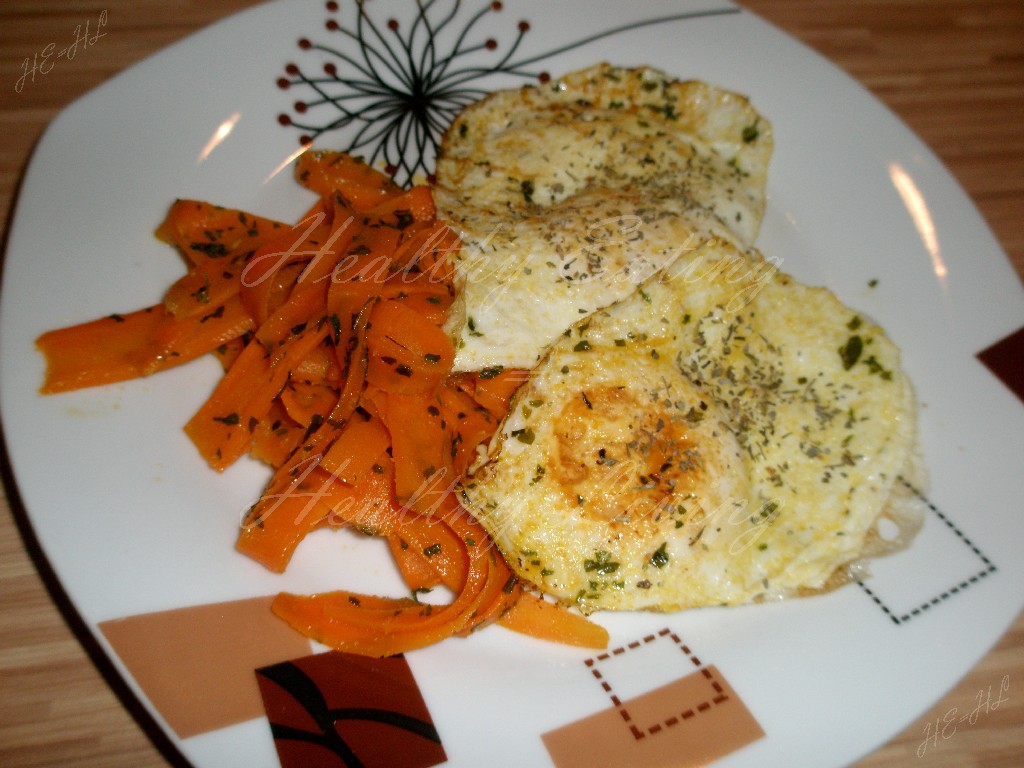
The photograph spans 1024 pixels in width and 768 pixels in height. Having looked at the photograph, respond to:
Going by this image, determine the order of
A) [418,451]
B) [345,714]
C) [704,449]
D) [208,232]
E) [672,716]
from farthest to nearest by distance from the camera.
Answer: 1. [208,232]
2. [704,449]
3. [418,451]
4. [672,716]
5. [345,714]

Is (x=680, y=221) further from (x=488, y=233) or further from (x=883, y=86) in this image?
(x=883, y=86)

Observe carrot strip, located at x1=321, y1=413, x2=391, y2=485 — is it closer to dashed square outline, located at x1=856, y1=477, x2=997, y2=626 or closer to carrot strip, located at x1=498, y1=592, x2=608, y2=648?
carrot strip, located at x1=498, y1=592, x2=608, y2=648

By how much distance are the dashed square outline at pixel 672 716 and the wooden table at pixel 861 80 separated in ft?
2.44

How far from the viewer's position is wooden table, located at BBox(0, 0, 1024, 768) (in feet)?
7.73

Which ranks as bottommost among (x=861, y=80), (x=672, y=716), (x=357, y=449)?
(x=672, y=716)

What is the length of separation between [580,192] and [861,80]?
2.51 meters

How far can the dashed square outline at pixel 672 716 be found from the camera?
2.31 m

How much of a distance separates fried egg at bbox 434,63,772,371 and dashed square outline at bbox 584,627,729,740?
1.12 metres

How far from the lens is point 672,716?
2.33 meters

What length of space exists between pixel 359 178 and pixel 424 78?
2.48ft

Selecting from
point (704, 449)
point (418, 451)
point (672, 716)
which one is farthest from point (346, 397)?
point (672, 716)

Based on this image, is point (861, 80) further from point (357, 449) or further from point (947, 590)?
point (357, 449)

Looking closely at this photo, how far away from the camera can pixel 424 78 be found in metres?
3.57

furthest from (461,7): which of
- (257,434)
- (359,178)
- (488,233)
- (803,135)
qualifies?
(257,434)
